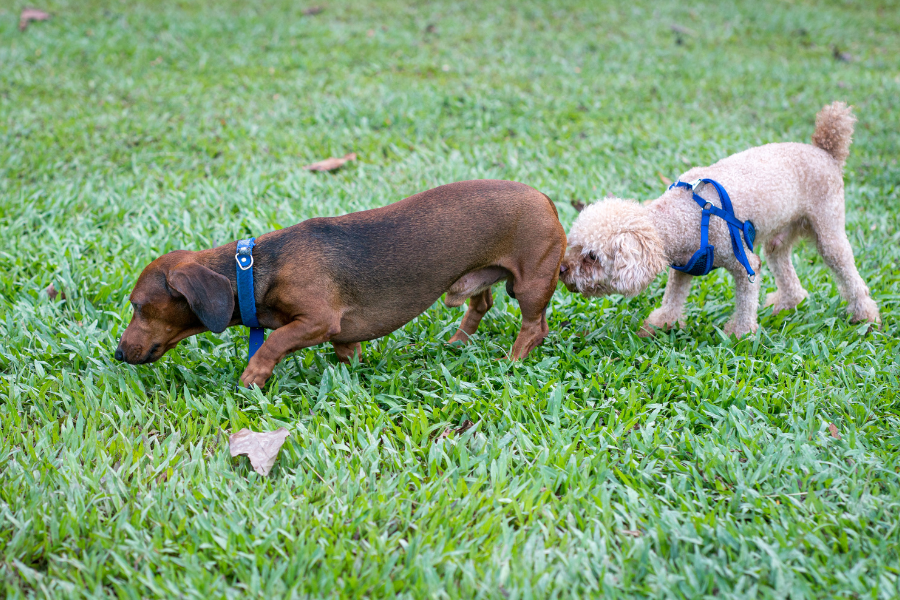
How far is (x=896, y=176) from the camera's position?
6887mm

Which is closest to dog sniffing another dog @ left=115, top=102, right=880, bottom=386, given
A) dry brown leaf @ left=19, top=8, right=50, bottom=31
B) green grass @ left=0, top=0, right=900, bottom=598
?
green grass @ left=0, top=0, right=900, bottom=598

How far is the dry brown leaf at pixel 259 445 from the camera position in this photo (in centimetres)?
308

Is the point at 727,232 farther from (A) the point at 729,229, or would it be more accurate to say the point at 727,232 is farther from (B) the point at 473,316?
(B) the point at 473,316

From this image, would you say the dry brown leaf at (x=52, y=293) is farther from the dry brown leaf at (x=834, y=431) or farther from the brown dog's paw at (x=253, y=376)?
the dry brown leaf at (x=834, y=431)

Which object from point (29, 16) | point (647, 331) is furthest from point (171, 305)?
point (29, 16)

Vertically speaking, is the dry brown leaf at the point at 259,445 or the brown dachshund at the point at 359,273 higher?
the brown dachshund at the point at 359,273

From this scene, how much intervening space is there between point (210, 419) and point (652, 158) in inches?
211

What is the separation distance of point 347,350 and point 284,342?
0.57 m

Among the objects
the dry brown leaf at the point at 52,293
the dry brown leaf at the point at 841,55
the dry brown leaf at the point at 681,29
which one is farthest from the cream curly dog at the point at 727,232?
the dry brown leaf at the point at 681,29

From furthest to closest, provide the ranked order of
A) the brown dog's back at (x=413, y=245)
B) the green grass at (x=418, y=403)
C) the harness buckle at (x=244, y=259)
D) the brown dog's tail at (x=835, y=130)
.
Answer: the brown dog's tail at (x=835, y=130)
the brown dog's back at (x=413, y=245)
the harness buckle at (x=244, y=259)
the green grass at (x=418, y=403)

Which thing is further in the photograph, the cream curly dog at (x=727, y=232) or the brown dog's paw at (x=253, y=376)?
the cream curly dog at (x=727, y=232)

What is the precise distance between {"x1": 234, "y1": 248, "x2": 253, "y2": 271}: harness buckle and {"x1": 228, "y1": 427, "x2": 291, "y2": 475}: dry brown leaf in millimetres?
840

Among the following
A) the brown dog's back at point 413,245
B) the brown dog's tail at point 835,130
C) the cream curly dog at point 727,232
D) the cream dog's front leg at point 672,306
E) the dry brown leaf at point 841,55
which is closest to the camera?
the brown dog's back at point 413,245

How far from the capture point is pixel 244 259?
11.6 feet
